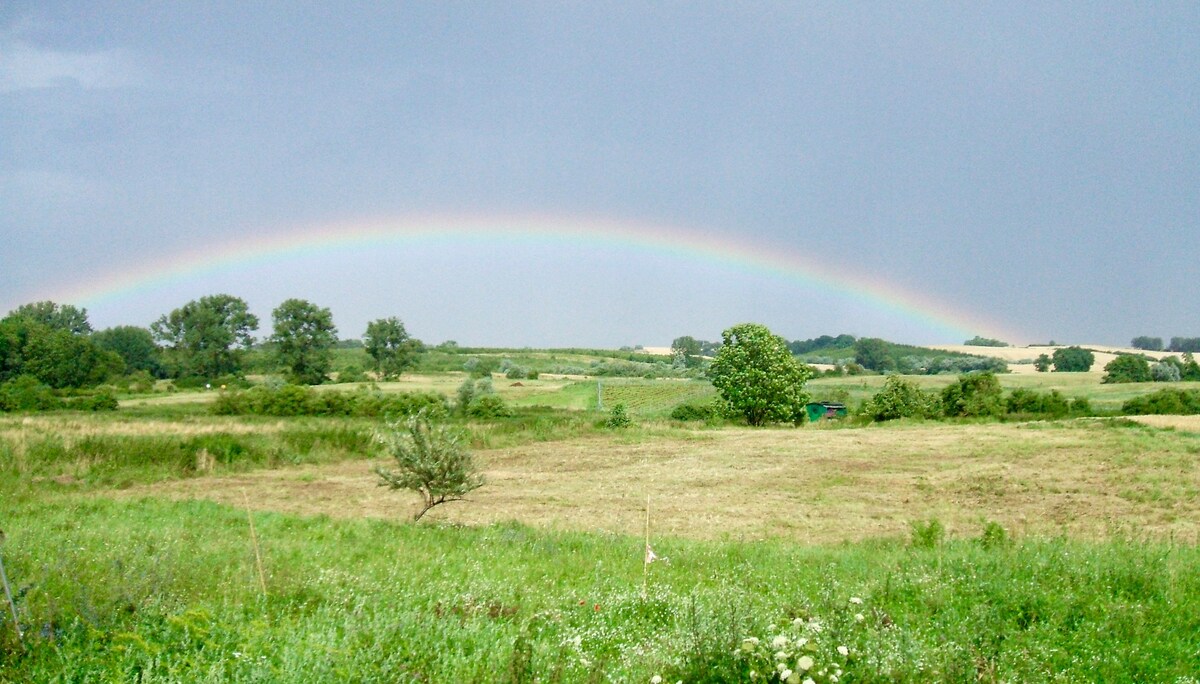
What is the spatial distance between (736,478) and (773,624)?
65.2 feet

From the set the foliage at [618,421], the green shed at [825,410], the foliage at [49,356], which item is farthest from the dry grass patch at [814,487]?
the foliage at [49,356]

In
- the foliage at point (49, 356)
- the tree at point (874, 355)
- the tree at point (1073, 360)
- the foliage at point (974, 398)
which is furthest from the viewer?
the tree at point (874, 355)

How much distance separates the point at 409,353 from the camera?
97.2 metres

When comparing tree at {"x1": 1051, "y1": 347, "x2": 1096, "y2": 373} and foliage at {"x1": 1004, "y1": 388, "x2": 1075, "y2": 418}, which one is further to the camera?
tree at {"x1": 1051, "y1": 347, "x2": 1096, "y2": 373}

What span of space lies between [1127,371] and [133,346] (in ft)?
382

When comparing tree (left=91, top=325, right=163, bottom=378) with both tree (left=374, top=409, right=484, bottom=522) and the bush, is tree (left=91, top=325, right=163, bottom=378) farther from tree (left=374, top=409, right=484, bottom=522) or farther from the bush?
tree (left=374, top=409, right=484, bottom=522)

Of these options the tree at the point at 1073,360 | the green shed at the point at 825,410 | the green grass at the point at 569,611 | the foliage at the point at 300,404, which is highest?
the tree at the point at 1073,360

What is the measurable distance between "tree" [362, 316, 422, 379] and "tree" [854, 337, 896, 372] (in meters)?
69.0

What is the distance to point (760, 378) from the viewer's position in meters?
52.8

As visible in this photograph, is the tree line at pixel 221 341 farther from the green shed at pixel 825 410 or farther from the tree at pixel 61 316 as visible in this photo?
the green shed at pixel 825 410

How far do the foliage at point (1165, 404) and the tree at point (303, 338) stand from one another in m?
78.8

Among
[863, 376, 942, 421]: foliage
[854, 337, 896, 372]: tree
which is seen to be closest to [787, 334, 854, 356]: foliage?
[854, 337, 896, 372]: tree

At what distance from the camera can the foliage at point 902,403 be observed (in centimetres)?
5222

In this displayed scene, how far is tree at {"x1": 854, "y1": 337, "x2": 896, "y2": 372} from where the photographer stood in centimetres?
11969
